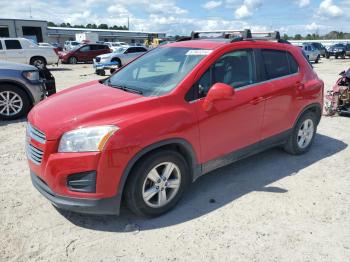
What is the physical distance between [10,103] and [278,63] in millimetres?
5495

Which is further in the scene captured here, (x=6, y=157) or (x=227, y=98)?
(x=6, y=157)

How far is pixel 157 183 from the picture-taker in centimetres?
352

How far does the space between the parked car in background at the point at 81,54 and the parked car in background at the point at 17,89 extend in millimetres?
22112

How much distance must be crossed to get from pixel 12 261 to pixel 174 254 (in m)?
1.38

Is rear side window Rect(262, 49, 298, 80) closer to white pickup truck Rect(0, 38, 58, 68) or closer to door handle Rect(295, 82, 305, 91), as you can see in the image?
door handle Rect(295, 82, 305, 91)

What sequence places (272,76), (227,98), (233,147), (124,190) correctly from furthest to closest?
(272,76), (233,147), (227,98), (124,190)

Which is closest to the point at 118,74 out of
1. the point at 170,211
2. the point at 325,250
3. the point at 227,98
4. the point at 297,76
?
the point at 227,98

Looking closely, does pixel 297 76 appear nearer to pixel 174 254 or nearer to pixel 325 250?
pixel 325 250

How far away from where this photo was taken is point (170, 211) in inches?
148

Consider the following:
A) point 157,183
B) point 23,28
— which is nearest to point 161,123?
point 157,183

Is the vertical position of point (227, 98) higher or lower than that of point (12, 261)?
higher

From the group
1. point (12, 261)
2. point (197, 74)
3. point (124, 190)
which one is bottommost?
point (12, 261)

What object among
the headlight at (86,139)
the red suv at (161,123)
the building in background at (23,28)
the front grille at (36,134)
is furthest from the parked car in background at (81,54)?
the headlight at (86,139)

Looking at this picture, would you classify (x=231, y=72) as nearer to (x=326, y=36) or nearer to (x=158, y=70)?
(x=158, y=70)
